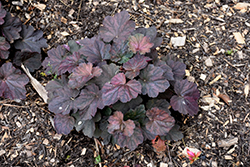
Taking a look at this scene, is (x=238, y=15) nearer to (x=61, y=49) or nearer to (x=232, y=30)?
(x=232, y=30)

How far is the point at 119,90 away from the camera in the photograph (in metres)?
1.58

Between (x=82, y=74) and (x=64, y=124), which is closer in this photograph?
(x=82, y=74)

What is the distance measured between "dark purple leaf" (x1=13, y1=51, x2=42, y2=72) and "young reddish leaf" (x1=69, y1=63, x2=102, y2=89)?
2.97 feet

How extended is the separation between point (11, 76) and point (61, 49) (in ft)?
1.76

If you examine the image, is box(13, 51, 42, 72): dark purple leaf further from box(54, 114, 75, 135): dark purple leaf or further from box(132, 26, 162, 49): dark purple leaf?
box(132, 26, 162, 49): dark purple leaf

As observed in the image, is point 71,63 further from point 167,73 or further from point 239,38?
point 239,38

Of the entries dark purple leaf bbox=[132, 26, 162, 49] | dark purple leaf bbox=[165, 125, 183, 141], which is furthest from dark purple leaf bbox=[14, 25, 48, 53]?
dark purple leaf bbox=[165, 125, 183, 141]

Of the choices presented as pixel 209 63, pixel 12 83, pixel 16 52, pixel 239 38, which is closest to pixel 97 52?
pixel 12 83

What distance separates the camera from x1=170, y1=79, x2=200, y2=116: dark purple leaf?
5.77 feet

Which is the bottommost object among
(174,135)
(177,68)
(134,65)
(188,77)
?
(174,135)

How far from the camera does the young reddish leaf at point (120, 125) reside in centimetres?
160

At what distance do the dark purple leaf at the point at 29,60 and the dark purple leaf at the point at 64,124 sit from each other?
2.57 feet

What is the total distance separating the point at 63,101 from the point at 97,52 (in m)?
0.47

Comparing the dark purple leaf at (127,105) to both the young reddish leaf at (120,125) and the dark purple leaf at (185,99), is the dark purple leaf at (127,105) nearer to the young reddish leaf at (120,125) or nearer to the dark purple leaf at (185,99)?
the young reddish leaf at (120,125)
